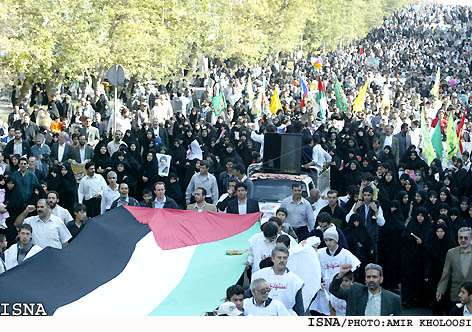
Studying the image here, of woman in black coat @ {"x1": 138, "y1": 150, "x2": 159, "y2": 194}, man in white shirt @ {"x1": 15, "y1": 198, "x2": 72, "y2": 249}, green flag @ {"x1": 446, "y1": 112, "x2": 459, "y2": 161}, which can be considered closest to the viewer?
man in white shirt @ {"x1": 15, "y1": 198, "x2": 72, "y2": 249}

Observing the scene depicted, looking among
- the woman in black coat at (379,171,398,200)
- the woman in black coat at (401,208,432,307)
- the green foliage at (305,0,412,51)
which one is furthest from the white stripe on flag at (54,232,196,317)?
the green foliage at (305,0,412,51)

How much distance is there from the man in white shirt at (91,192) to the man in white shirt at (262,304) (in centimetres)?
799

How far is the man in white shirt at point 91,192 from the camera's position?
1734 cm

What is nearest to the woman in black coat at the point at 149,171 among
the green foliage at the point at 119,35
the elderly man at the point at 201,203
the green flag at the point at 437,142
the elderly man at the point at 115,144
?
the elderly man at the point at 115,144

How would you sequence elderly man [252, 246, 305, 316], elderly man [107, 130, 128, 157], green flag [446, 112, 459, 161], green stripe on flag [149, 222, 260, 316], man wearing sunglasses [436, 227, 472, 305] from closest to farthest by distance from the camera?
elderly man [252, 246, 305, 316] < green stripe on flag [149, 222, 260, 316] < man wearing sunglasses [436, 227, 472, 305] < elderly man [107, 130, 128, 157] < green flag [446, 112, 459, 161]

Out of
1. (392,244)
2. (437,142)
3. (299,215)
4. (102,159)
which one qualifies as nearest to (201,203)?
(299,215)

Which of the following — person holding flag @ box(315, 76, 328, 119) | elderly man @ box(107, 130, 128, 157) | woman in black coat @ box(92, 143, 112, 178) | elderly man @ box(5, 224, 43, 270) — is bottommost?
elderly man @ box(5, 224, 43, 270)

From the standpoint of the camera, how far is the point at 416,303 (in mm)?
15594

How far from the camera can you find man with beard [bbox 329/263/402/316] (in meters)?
→ 9.81

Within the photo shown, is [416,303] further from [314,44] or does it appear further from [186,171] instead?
[314,44]

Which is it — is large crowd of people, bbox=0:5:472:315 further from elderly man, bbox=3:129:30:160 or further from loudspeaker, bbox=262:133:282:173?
loudspeaker, bbox=262:133:282:173

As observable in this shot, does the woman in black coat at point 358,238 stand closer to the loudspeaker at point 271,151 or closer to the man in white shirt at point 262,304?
the man in white shirt at point 262,304

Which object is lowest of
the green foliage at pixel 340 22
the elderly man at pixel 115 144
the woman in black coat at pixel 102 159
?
the woman in black coat at pixel 102 159

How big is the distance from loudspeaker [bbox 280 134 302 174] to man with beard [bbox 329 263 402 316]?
930 cm
